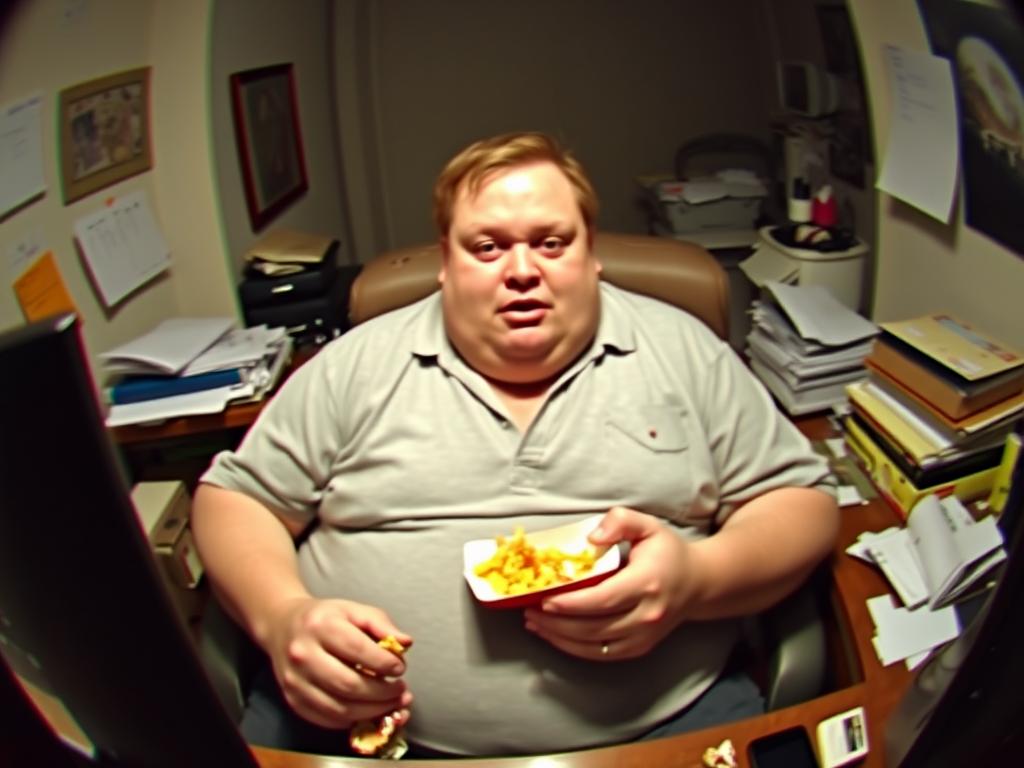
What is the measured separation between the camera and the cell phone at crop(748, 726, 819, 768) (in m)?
0.80

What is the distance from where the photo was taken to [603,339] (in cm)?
117

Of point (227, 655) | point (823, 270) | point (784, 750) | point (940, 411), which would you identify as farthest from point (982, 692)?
point (823, 270)

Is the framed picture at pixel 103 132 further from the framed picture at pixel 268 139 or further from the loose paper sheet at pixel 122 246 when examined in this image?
the framed picture at pixel 268 139

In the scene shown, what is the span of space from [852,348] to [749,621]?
0.63 metres

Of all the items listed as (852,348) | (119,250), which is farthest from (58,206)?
(852,348)

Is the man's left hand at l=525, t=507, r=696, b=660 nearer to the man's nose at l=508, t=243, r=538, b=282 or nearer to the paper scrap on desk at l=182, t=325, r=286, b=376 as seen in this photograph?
the man's nose at l=508, t=243, r=538, b=282

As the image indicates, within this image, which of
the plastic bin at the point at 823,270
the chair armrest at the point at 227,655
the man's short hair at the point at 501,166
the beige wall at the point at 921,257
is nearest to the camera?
the chair armrest at the point at 227,655

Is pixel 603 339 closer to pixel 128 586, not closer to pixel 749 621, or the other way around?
pixel 749 621

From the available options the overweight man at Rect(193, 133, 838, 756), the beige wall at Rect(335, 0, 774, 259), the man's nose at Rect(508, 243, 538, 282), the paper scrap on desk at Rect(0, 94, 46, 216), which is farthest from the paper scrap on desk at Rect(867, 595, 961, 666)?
the beige wall at Rect(335, 0, 774, 259)

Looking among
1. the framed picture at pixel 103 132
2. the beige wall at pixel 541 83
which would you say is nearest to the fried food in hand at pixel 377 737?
the framed picture at pixel 103 132

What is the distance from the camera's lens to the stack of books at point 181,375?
4.92 ft

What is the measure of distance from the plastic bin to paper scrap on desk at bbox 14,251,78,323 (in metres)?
1.42

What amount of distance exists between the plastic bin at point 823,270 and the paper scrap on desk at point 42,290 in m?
1.42

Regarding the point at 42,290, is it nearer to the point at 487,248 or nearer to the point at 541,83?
the point at 487,248
